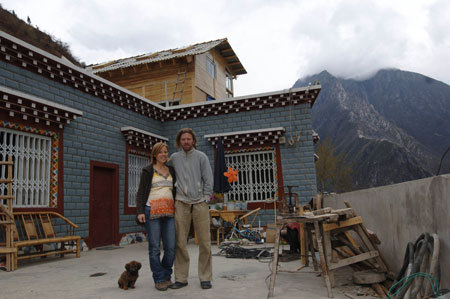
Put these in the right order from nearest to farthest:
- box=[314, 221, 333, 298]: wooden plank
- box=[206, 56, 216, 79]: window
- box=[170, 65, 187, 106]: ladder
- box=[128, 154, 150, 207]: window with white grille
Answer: box=[314, 221, 333, 298]: wooden plank < box=[128, 154, 150, 207]: window with white grille < box=[170, 65, 187, 106]: ladder < box=[206, 56, 216, 79]: window

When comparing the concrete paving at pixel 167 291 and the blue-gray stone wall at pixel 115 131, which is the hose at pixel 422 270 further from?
the blue-gray stone wall at pixel 115 131

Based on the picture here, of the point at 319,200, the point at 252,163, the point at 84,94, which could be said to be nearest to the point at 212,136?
the point at 252,163

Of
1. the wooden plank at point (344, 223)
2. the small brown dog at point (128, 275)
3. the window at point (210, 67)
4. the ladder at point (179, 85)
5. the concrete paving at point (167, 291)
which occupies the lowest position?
the concrete paving at point (167, 291)

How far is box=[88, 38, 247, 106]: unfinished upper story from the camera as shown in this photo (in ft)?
47.2

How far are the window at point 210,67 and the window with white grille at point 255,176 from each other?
6.19 metres

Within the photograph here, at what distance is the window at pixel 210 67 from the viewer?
15957mm

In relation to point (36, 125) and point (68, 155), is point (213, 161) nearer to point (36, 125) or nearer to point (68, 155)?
point (68, 155)

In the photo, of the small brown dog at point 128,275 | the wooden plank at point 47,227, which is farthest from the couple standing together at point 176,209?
the wooden plank at point 47,227

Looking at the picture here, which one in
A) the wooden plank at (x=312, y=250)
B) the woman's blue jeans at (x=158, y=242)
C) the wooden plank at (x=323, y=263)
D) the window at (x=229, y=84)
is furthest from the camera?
the window at (x=229, y=84)

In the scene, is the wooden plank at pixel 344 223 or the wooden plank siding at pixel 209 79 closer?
the wooden plank at pixel 344 223

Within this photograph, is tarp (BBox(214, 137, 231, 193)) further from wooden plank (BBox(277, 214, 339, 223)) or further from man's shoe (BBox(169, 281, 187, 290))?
wooden plank (BBox(277, 214, 339, 223))

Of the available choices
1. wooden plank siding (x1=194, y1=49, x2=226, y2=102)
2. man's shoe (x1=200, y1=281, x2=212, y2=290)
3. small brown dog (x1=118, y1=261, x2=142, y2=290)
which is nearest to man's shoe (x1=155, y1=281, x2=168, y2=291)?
small brown dog (x1=118, y1=261, x2=142, y2=290)

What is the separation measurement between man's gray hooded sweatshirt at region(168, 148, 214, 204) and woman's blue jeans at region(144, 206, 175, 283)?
33 cm

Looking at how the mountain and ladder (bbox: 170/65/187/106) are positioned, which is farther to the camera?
the mountain
